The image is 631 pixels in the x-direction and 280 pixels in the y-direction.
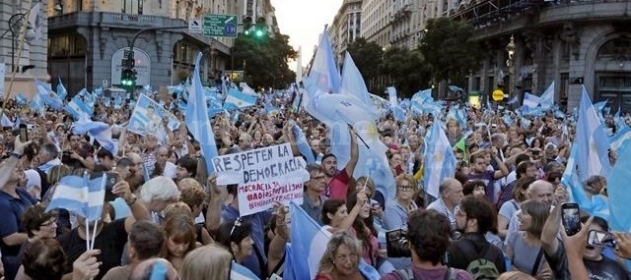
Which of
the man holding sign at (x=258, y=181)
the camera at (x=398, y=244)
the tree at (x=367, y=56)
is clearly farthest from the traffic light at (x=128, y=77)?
the tree at (x=367, y=56)

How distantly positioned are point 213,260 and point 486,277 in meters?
1.92

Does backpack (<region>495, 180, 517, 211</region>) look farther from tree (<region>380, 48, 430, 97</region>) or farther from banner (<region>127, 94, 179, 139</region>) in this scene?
tree (<region>380, 48, 430, 97</region>)

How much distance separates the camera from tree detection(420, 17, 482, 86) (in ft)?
179

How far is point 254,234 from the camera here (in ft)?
20.6

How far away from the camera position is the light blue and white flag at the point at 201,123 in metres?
8.76

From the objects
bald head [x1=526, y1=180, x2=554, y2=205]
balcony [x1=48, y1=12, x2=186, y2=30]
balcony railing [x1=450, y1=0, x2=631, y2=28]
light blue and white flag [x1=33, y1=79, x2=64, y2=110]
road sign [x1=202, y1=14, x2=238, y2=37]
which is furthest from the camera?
balcony [x1=48, y1=12, x2=186, y2=30]

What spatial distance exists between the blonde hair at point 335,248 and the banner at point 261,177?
1474mm

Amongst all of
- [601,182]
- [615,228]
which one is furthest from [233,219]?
[601,182]

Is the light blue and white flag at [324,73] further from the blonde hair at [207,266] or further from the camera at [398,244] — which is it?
the blonde hair at [207,266]

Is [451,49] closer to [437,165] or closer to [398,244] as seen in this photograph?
[437,165]

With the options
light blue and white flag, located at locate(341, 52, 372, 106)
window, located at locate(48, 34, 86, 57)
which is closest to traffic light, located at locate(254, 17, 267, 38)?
light blue and white flag, located at locate(341, 52, 372, 106)

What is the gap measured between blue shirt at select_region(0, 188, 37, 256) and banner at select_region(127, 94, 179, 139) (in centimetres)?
529

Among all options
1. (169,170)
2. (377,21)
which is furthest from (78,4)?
(377,21)

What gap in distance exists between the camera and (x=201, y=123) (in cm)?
920
